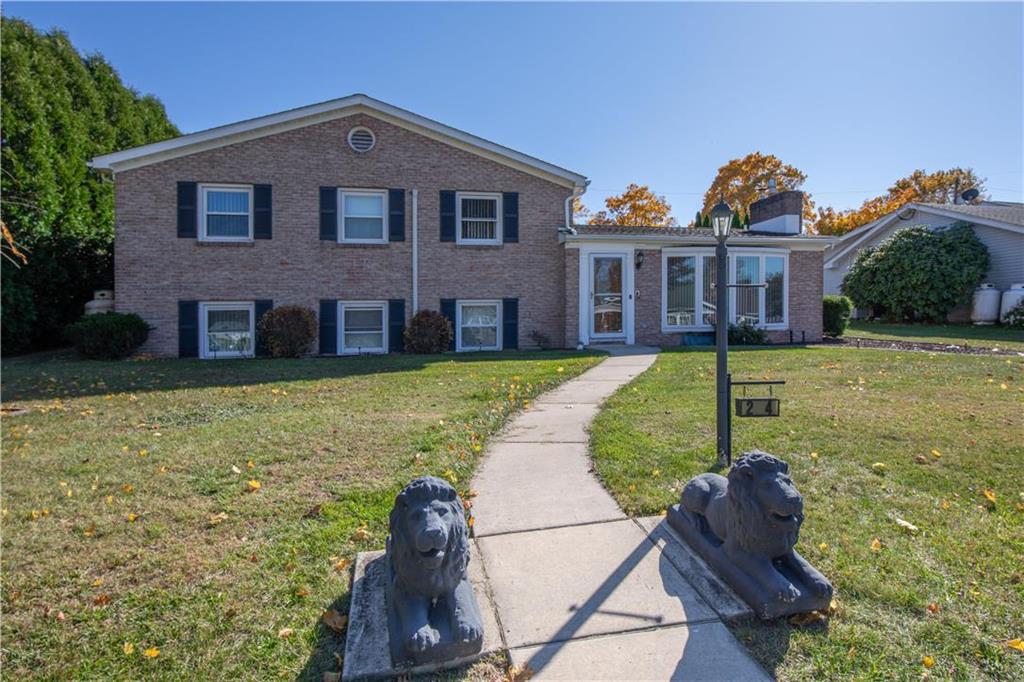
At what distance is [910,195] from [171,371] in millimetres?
45480

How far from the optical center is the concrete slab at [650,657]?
214 cm

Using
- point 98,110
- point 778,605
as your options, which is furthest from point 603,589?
point 98,110

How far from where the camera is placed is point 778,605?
2414mm

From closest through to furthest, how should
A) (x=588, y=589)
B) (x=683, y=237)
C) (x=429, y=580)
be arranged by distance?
(x=429, y=580)
(x=588, y=589)
(x=683, y=237)

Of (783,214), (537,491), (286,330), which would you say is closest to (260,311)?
(286,330)

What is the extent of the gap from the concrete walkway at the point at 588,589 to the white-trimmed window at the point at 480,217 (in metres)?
10.8

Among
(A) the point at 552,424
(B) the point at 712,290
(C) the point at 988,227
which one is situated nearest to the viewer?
(A) the point at 552,424

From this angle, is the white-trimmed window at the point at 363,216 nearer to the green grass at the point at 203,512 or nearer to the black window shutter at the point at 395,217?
the black window shutter at the point at 395,217

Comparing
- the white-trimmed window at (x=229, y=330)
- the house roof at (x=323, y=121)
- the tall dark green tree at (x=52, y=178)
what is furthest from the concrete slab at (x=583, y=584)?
the tall dark green tree at (x=52, y=178)

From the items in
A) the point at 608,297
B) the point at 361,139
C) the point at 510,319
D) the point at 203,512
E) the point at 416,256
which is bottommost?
the point at 203,512

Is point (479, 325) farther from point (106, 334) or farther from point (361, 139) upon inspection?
point (106, 334)

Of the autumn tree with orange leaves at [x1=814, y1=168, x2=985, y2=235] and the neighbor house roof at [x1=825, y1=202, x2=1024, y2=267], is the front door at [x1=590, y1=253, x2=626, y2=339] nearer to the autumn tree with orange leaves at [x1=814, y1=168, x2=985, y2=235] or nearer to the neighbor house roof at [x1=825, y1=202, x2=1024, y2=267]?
the neighbor house roof at [x1=825, y1=202, x2=1024, y2=267]

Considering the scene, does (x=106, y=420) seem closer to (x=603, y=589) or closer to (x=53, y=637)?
(x=53, y=637)

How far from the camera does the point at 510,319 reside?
14.7 metres
